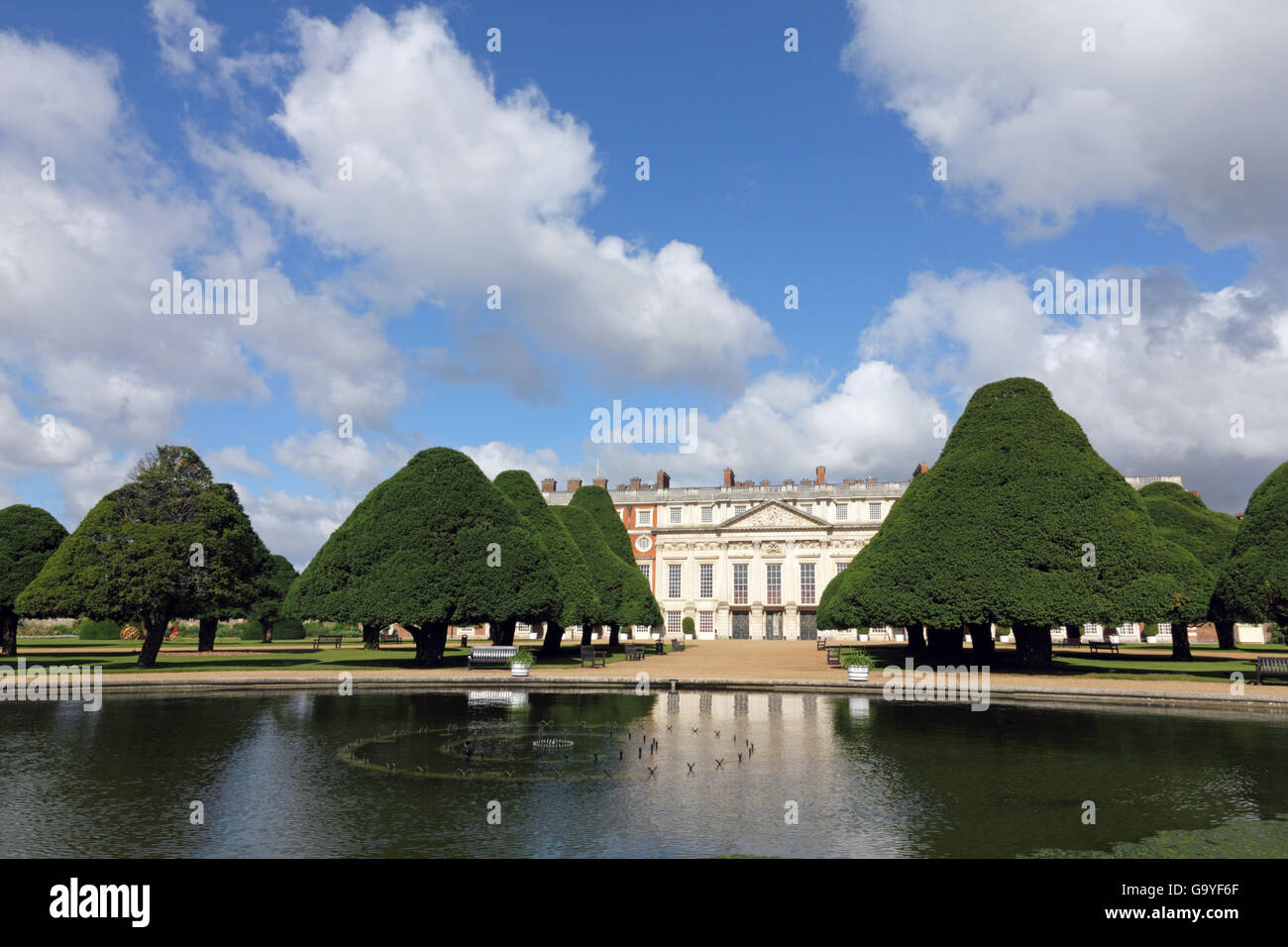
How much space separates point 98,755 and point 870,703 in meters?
19.4

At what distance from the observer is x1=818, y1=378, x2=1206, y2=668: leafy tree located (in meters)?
34.1

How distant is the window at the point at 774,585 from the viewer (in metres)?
90.9

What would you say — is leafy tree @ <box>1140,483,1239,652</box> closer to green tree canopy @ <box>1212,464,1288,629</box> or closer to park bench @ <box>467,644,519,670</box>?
green tree canopy @ <box>1212,464,1288,629</box>

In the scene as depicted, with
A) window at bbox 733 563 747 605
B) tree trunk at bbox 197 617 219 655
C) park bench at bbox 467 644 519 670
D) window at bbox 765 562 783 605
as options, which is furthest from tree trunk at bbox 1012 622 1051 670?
window at bbox 733 563 747 605

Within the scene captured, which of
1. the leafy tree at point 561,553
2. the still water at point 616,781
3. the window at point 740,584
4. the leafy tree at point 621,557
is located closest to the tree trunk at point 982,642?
the still water at point 616,781

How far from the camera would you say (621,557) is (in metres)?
56.9

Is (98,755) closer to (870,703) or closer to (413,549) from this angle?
(870,703)

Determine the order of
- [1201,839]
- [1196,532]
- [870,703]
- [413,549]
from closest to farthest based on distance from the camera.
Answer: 1. [1201,839]
2. [870,703]
3. [413,549]
4. [1196,532]

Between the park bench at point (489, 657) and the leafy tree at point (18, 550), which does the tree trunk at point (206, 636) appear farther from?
the park bench at point (489, 657)

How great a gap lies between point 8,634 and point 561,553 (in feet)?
101

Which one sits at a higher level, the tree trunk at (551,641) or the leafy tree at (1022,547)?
the leafy tree at (1022,547)
